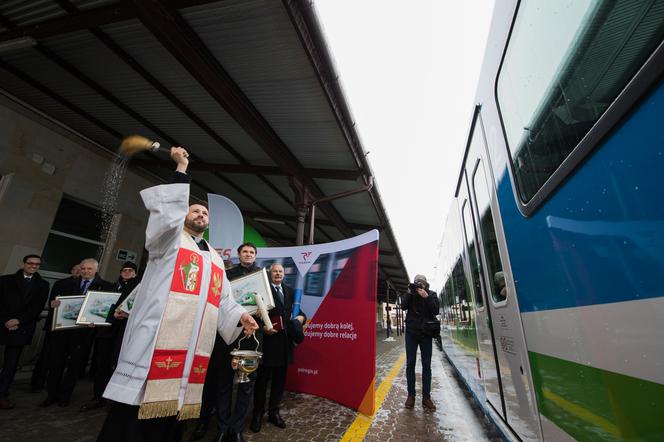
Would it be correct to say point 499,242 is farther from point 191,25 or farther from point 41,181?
point 41,181

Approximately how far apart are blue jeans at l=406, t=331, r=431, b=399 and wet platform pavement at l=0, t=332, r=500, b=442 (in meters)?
0.24

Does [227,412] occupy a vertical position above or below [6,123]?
below

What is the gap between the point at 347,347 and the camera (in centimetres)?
404

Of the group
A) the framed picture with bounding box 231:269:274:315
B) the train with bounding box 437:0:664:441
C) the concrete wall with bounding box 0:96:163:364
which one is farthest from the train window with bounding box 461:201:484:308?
the concrete wall with bounding box 0:96:163:364

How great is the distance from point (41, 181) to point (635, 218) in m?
8.53

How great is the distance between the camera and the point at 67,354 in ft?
13.2

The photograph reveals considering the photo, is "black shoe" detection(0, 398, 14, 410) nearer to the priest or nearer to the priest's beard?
the priest

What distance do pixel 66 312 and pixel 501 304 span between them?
494 centimetres

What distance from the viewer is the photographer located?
13.6ft

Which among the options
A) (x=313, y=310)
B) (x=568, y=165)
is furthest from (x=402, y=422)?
(x=568, y=165)

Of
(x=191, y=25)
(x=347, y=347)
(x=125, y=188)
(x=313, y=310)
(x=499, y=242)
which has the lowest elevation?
(x=347, y=347)

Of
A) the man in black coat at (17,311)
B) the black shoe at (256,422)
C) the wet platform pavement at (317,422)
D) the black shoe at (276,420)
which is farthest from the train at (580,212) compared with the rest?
the man in black coat at (17,311)

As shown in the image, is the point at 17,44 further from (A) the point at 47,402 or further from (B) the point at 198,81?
(A) the point at 47,402

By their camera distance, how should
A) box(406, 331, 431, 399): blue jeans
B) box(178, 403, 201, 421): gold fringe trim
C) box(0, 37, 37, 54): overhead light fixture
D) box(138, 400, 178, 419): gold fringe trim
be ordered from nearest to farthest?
box(138, 400, 178, 419): gold fringe trim, box(178, 403, 201, 421): gold fringe trim, box(406, 331, 431, 399): blue jeans, box(0, 37, 37, 54): overhead light fixture
